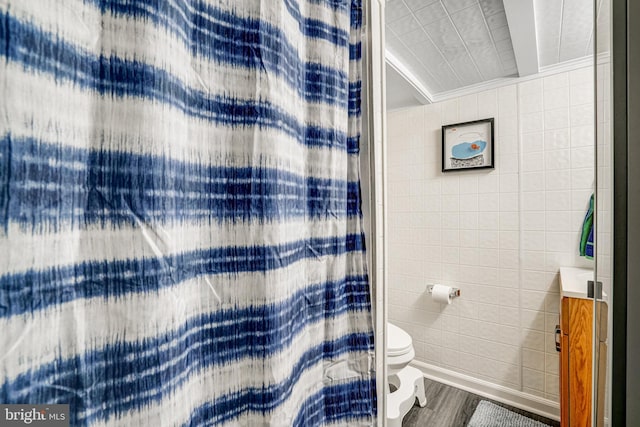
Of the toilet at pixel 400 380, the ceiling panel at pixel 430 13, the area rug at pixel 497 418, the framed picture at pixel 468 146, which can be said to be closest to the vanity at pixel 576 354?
the area rug at pixel 497 418

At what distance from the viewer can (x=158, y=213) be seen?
14.6 inches

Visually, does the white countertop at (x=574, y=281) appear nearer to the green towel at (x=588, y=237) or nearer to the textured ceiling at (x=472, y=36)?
the green towel at (x=588, y=237)

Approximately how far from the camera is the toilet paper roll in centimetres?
213

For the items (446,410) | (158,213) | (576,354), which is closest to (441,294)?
(446,410)

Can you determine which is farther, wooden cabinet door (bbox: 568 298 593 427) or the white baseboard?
the white baseboard

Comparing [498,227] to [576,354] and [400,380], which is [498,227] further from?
[400,380]

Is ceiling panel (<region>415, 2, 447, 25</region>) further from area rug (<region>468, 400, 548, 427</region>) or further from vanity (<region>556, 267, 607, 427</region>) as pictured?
area rug (<region>468, 400, 548, 427</region>)

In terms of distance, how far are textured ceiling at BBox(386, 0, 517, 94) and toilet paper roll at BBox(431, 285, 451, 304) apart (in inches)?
60.3

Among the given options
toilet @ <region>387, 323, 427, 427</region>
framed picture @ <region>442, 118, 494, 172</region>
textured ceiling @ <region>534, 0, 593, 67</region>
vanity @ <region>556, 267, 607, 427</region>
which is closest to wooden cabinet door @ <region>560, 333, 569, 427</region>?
vanity @ <region>556, 267, 607, 427</region>

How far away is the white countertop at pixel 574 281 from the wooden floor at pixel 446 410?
95cm

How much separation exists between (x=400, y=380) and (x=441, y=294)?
0.68 m
